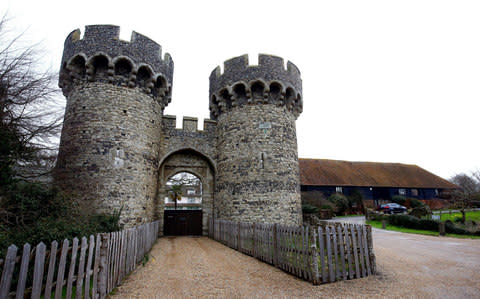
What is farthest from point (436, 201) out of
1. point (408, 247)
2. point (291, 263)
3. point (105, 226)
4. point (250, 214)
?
point (105, 226)

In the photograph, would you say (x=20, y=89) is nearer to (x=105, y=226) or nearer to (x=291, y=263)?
(x=105, y=226)

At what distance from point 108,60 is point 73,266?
29.6ft

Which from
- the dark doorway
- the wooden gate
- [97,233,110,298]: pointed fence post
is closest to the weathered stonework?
the wooden gate

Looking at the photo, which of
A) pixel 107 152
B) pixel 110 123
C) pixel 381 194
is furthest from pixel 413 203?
pixel 110 123

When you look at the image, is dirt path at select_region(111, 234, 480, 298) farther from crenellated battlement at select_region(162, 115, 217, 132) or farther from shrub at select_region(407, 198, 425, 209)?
shrub at select_region(407, 198, 425, 209)

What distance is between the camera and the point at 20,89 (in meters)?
5.70

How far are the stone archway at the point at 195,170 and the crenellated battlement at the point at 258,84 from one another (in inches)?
113

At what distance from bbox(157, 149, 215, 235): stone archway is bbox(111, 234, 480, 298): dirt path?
16.8ft

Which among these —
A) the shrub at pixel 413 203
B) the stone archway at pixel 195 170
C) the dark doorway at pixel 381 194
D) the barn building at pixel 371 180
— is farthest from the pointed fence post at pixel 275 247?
the shrub at pixel 413 203

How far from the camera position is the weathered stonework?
963cm

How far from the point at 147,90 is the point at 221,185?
555cm

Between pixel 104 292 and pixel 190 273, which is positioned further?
pixel 190 273

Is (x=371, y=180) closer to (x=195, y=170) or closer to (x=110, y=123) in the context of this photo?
(x=195, y=170)

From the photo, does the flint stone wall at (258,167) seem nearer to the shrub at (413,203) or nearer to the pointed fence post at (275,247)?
the pointed fence post at (275,247)
